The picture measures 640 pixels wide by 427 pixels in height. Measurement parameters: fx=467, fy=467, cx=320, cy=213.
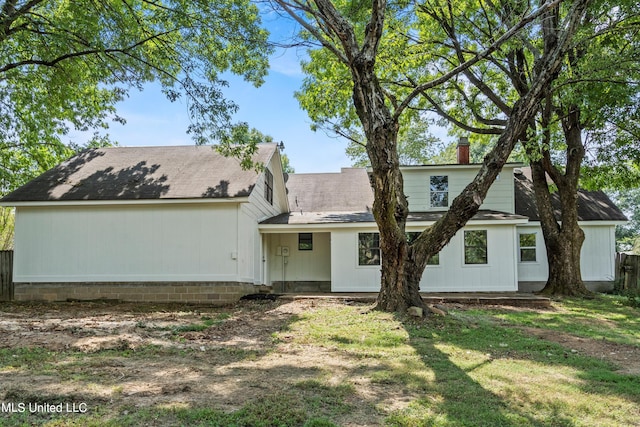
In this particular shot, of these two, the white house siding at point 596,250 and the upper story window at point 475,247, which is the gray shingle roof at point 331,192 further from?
the white house siding at point 596,250

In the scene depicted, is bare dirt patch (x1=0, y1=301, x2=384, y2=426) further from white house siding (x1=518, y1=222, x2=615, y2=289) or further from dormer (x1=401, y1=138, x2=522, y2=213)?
white house siding (x1=518, y1=222, x2=615, y2=289)

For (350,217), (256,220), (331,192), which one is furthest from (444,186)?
(256,220)

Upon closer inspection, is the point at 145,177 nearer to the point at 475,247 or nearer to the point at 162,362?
the point at 162,362

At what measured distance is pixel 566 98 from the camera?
12.8 metres

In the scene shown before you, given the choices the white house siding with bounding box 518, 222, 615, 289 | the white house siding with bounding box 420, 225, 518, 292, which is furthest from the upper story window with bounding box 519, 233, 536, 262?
the white house siding with bounding box 420, 225, 518, 292

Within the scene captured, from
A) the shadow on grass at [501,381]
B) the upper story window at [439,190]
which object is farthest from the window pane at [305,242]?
the shadow on grass at [501,381]

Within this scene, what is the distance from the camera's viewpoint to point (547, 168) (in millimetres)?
15812

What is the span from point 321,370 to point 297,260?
12.5m

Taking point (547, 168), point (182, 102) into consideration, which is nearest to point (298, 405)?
point (182, 102)

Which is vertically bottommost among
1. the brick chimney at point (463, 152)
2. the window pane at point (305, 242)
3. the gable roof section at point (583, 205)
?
the window pane at point (305, 242)

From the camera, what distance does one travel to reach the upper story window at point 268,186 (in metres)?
16.2

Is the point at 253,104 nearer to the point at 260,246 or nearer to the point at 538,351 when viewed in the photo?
the point at 260,246

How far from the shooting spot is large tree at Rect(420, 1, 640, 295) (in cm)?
1206

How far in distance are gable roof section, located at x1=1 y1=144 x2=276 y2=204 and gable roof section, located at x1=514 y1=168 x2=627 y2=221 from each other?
10.2 m
